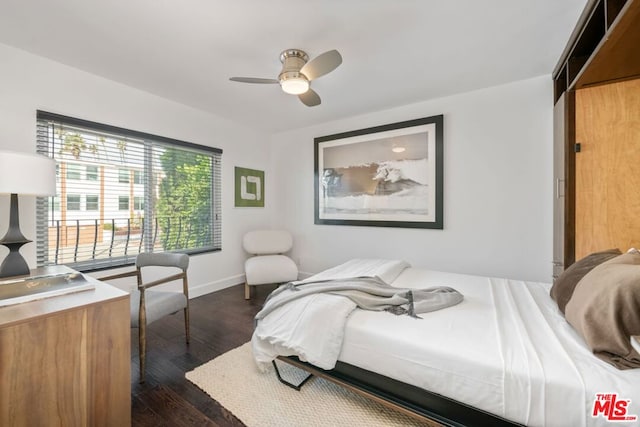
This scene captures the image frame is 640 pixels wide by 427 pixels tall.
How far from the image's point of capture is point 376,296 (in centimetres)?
187

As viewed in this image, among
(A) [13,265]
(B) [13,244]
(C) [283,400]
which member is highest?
(B) [13,244]

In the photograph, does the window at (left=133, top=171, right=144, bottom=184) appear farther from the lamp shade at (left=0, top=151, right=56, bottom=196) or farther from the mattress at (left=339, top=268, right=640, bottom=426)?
the mattress at (left=339, top=268, right=640, bottom=426)

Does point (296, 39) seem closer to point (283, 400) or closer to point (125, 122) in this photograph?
point (125, 122)

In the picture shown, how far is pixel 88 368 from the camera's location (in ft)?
4.18

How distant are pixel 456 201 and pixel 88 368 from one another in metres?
3.36

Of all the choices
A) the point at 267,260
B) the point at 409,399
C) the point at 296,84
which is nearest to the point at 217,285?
the point at 267,260

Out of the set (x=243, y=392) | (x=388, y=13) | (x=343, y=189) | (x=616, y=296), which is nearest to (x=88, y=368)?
(x=243, y=392)

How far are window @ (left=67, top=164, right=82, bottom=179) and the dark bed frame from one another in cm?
273

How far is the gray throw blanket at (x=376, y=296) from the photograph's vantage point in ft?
5.59

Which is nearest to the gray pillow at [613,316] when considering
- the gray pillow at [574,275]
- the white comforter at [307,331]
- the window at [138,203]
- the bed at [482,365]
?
the bed at [482,365]

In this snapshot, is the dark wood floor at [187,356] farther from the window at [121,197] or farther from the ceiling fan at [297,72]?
the ceiling fan at [297,72]

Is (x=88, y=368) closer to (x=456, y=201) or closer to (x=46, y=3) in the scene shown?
(x=46, y=3)

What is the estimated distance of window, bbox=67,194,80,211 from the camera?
247cm

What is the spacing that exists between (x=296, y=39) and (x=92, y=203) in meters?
2.51
